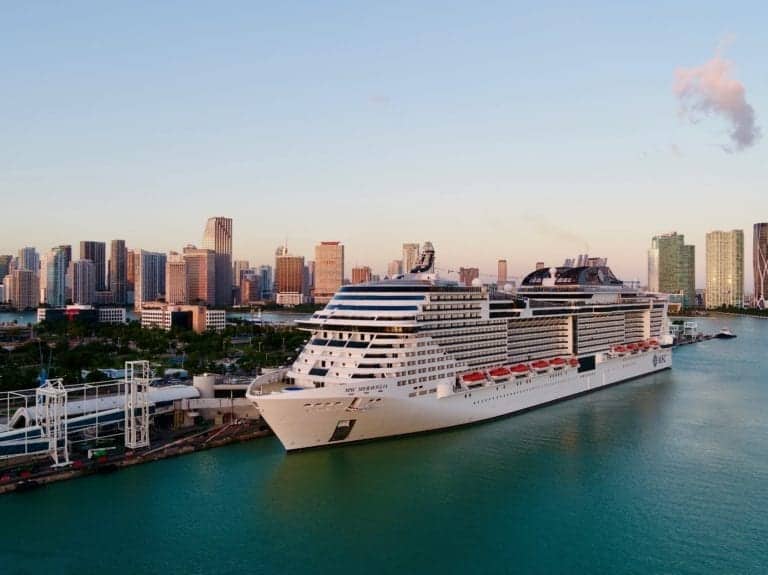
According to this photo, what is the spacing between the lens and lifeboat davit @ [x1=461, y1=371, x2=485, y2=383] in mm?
22761

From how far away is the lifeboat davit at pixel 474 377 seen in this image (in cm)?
2276

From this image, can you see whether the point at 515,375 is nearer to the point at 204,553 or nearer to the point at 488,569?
the point at 488,569

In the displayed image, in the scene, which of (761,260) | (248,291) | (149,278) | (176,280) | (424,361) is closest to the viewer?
(424,361)

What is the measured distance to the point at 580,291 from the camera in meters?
33.5

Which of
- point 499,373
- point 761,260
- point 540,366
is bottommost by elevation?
point 540,366

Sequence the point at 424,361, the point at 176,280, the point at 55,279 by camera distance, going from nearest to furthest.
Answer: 1. the point at 424,361
2. the point at 55,279
3. the point at 176,280

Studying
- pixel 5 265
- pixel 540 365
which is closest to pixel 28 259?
pixel 5 265

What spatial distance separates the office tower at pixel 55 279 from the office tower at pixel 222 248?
31.6 meters

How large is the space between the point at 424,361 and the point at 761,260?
141 meters

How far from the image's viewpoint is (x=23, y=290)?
129 meters

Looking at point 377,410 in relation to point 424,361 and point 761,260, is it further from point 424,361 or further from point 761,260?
point 761,260

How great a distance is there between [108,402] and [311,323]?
8724 millimetres

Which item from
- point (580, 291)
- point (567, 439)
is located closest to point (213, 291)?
point (580, 291)

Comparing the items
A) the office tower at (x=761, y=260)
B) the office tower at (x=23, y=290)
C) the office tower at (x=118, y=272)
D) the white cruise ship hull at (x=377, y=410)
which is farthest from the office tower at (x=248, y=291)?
the white cruise ship hull at (x=377, y=410)
